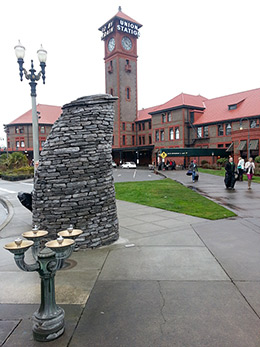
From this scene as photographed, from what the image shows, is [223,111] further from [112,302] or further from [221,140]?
[112,302]

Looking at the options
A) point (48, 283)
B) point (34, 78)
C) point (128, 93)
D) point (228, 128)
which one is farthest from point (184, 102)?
point (48, 283)

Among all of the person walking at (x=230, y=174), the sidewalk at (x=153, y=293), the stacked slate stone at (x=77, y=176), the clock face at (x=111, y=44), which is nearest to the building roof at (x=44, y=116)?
the clock face at (x=111, y=44)

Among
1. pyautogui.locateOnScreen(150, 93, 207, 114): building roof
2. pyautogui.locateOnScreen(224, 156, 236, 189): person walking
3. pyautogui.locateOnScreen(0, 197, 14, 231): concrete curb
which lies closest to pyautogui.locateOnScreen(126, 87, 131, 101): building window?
pyautogui.locateOnScreen(150, 93, 207, 114): building roof

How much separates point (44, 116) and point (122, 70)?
23011mm

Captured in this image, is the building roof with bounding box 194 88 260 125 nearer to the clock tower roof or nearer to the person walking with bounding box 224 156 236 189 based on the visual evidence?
the clock tower roof

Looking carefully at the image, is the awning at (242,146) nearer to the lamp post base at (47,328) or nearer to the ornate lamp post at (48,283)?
the ornate lamp post at (48,283)

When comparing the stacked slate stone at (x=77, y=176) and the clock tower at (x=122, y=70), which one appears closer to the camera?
the stacked slate stone at (x=77, y=176)

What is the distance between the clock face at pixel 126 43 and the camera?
61.3 m

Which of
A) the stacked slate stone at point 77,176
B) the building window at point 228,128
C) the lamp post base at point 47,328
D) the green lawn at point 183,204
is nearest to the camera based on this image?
the lamp post base at point 47,328

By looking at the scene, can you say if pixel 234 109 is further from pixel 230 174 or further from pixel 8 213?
pixel 8 213

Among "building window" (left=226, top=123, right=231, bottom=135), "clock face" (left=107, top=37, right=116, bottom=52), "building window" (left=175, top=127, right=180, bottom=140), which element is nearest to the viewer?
"building window" (left=226, top=123, right=231, bottom=135)

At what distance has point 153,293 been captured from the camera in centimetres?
423

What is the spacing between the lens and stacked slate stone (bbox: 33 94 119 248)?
6.41m

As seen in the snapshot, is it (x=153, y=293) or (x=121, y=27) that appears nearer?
(x=153, y=293)
